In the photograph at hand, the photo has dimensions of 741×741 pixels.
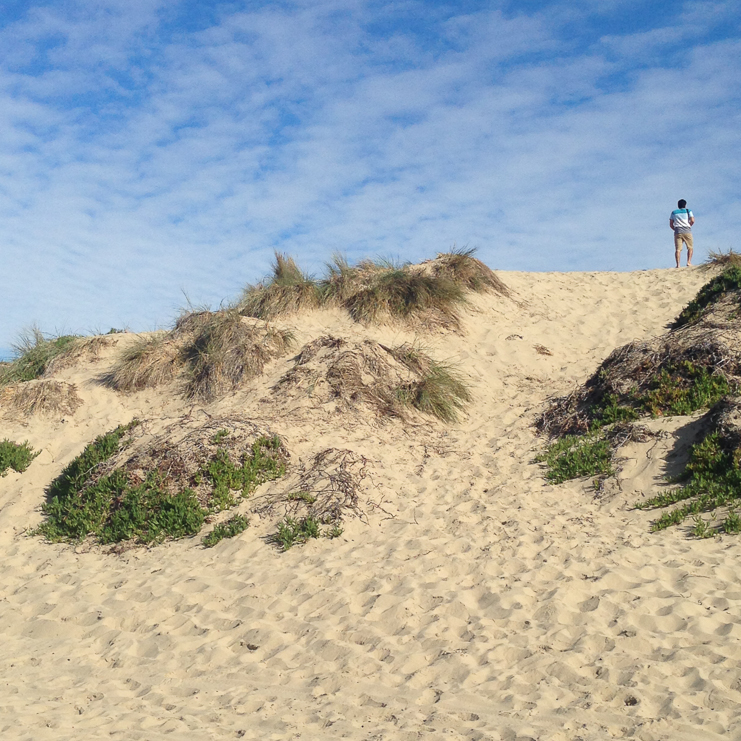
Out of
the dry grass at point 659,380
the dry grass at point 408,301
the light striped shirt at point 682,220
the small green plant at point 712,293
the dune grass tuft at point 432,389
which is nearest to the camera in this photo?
the dry grass at point 659,380

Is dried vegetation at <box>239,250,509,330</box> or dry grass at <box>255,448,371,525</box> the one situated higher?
dried vegetation at <box>239,250,509,330</box>

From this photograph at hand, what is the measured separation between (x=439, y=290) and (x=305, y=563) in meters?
7.60

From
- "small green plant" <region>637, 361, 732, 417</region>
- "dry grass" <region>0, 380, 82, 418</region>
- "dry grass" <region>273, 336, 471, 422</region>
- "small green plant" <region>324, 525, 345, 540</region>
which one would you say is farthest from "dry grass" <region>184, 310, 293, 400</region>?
"small green plant" <region>637, 361, 732, 417</region>

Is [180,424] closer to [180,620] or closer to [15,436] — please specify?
[15,436]

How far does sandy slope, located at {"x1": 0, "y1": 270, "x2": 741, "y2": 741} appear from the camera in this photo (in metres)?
4.07

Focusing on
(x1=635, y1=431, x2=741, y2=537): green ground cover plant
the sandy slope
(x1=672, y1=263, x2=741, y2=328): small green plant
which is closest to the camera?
the sandy slope

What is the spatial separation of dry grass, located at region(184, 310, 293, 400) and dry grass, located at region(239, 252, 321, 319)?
0.92m

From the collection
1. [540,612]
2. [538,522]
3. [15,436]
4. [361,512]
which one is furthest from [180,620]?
[15,436]

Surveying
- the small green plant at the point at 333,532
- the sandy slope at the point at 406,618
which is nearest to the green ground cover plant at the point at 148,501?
the sandy slope at the point at 406,618

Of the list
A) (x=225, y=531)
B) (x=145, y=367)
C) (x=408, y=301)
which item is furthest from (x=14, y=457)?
(x=408, y=301)

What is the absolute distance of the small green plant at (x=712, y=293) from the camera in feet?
34.8

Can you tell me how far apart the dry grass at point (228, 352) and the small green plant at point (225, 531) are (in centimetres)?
364

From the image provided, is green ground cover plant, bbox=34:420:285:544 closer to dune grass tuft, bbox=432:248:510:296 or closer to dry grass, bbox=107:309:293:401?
dry grass, bbox=107:309:293:401

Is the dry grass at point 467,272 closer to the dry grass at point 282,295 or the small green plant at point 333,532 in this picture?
the dry grass at point 282,295
